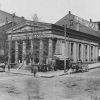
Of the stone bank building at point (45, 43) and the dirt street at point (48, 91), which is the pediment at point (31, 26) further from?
the dirt street at point (48, 91)

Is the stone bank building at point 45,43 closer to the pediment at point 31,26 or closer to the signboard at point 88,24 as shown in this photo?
the pediment at point 31,26

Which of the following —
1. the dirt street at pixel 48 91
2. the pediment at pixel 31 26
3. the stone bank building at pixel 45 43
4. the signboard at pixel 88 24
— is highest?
the signboard at pixel 88 24

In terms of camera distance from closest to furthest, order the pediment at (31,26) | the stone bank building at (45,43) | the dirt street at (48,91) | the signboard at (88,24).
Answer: the dirt street at (48,91), the stone bank building at (45,43), the pediment at (31,26), the signboard at (88,24)

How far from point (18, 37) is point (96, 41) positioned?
74.3 ft

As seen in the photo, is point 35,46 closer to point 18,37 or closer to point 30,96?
point 18,37

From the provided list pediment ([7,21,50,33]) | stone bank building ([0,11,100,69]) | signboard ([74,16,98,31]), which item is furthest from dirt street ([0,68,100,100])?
signboard ([74,16,98,31])

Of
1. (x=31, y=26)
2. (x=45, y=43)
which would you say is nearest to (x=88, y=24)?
(x=31, y=26)

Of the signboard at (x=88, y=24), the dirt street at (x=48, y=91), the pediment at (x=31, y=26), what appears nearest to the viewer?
the dirt street at (x=48, y=91)

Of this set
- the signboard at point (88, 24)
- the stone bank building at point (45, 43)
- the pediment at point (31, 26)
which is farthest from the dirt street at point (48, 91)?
the signboard at point (88, 24)

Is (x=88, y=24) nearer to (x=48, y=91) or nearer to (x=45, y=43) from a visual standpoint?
(x=45, y=43)

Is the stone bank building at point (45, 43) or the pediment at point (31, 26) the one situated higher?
the pediment at point (31, 26)

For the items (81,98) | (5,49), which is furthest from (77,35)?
(81,98)

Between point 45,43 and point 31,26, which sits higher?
point 31,26

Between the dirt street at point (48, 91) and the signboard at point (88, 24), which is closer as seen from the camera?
the dirt street at point (48, 91)
